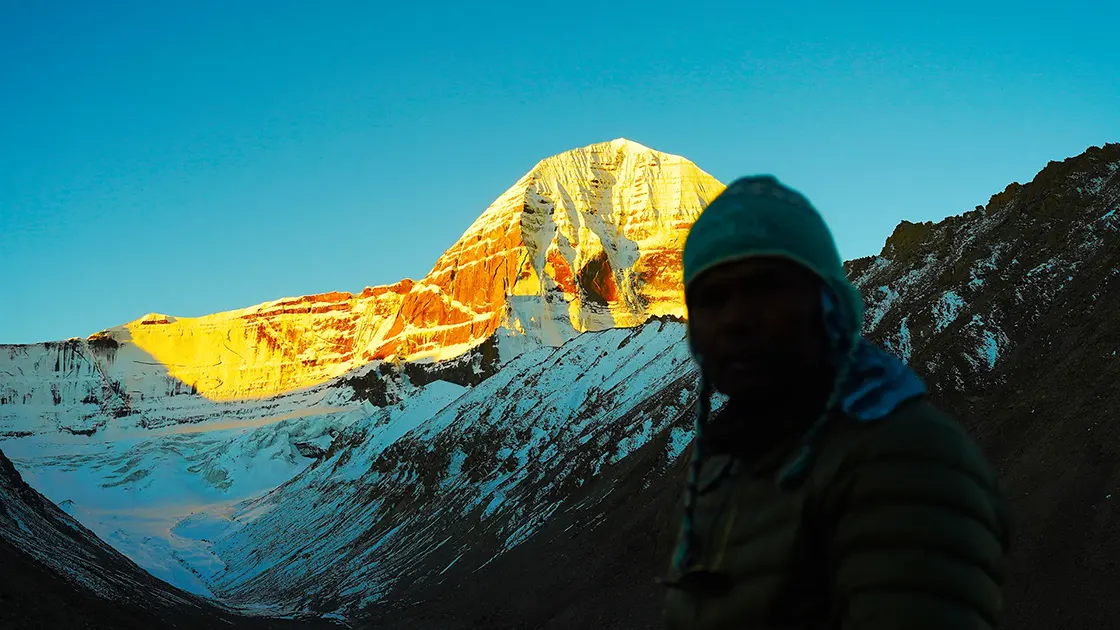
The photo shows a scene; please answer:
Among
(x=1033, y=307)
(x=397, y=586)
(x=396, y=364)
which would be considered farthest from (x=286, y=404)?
(x=1033, y=307)

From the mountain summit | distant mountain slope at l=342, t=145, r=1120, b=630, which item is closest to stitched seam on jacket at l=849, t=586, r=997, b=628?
distant mountain slope at l=342, t=145, r=1120, b=630

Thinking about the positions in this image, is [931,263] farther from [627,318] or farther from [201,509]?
[627,318]

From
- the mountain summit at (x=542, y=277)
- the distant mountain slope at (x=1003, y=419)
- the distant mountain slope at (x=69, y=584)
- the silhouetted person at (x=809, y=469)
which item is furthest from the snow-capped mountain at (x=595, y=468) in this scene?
the mountain summit at (x=542, y=277)

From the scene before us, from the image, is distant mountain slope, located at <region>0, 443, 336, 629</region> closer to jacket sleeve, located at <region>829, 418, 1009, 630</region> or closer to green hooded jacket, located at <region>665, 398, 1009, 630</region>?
green hooded jacket, located at <region>665, 398, 1009, 630</region>

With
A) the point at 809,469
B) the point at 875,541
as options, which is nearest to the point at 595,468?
the point at 809,469

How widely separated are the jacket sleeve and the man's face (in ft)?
0.96

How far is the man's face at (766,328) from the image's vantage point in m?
1.67

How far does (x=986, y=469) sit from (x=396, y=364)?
16909 cm

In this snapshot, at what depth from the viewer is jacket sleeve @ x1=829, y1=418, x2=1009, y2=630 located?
1351 mm

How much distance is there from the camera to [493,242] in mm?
182250

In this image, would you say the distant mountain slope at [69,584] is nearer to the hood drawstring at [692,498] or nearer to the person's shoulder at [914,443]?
the hood drawstring at [692,498]

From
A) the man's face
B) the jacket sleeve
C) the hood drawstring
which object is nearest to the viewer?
the jacket sleeve

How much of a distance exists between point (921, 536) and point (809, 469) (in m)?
0.22

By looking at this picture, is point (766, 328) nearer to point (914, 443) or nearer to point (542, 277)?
point (914, 443)
